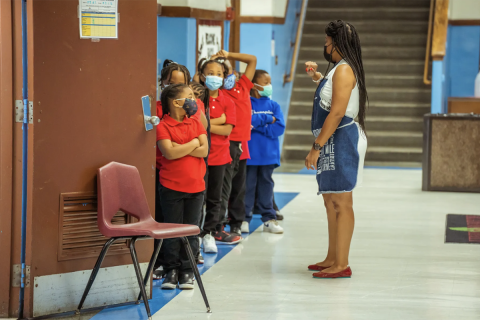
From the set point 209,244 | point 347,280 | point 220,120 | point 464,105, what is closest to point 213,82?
point 220,120

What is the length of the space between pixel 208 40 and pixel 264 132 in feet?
6.22

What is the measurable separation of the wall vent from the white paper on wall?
3916 millimetres

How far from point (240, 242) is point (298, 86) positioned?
24.1 feet

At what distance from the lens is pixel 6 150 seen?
11.6ft

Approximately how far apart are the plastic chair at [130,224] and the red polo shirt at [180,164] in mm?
310

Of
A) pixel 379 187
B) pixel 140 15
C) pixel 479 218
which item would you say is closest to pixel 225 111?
pixel 140 15

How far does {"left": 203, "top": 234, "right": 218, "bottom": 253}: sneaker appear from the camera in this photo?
5.15 metres

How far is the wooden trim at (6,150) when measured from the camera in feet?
11.4

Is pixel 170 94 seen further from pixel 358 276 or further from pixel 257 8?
pixel 257 8

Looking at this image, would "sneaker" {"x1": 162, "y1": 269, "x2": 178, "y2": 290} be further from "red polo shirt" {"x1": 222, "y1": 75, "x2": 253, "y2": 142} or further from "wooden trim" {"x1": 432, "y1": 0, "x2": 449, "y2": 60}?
"wooden trim" {"x1": 432, "y1": 0, "x2": 449, "y2": 60}

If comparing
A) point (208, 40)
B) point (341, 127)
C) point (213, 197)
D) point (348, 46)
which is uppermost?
point (208, 40)

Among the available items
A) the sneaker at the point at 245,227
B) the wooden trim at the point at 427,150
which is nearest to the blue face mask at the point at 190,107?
the sneaker at the point at 245,227

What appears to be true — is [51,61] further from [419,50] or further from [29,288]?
[419,50]

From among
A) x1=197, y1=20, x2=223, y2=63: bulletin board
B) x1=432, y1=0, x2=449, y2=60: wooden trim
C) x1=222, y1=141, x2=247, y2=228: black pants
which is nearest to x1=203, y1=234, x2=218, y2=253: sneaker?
x1=222, y1=141, x2=247, y2=228: black pants
